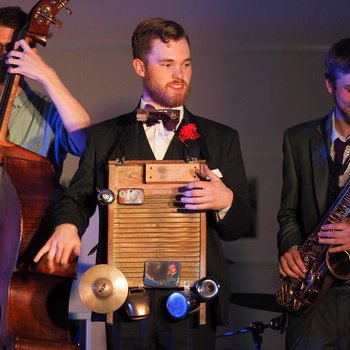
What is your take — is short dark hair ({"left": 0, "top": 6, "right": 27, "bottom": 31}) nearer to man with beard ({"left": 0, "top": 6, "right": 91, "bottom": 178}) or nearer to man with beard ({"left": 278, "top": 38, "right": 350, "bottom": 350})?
man with beard ({"left": 0, "top": 6, "right": 91, "bottom": 178})

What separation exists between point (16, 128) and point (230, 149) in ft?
3.71

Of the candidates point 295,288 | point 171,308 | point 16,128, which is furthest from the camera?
point 16,128

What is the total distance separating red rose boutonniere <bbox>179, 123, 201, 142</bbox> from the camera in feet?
11.0

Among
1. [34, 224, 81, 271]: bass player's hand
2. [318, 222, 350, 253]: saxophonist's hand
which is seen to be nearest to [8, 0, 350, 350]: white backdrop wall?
[318, 222, 350, 253]: saxophonist's hand

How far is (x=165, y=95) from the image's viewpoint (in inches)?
136

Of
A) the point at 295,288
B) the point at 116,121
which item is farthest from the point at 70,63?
the point at 295,288

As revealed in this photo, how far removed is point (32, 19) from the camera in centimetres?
362

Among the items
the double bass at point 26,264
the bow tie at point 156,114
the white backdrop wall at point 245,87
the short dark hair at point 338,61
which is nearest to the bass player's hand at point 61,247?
the double bass at point 26,264

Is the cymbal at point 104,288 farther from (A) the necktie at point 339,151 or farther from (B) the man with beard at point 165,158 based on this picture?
(A) the necktie at point 339,151

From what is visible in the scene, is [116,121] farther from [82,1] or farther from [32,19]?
[82,1]

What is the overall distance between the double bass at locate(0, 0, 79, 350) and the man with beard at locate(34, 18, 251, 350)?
0.55ft

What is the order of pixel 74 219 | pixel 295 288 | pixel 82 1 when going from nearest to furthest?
pixel 74 219 < pixel 295 288 < pixel 82 1

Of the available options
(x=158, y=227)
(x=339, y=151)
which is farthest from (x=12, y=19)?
(x=339, y=151)

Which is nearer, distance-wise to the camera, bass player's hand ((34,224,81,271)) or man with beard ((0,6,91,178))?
bass player's hand ((34,224,81,271))
